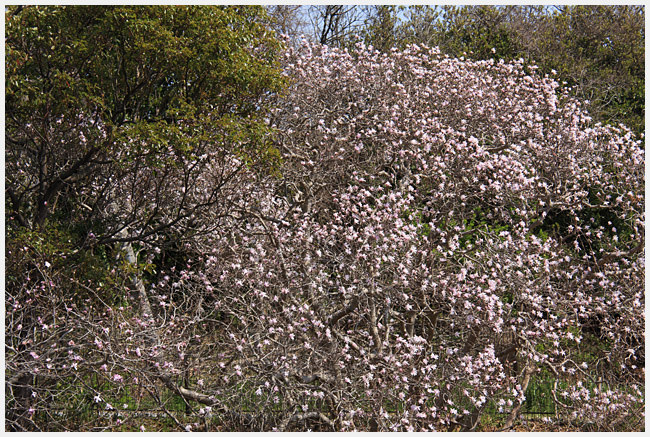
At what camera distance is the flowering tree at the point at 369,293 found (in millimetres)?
5703

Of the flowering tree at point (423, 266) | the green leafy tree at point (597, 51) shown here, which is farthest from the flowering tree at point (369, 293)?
the green leafy tree at point (597, 51)

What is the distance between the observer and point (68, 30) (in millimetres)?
5355

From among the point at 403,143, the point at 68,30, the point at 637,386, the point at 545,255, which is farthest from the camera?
the point at 403,143

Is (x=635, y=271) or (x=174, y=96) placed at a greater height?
(x=174, y=96)

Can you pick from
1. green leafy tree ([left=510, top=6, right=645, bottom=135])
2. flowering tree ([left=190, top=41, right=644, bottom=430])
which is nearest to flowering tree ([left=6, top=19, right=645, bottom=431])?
flowering tree ([left=190, top=41, right=644, bottom=430])

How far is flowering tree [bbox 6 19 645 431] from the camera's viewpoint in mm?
5703

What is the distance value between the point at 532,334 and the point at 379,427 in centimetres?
167

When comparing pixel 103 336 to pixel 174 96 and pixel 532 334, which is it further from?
pixel 532 334

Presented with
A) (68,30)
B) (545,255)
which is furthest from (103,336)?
(545,255)

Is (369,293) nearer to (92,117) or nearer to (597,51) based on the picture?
(92,117)

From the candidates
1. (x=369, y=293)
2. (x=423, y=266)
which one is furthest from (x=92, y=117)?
Answer: (x=423, y=266)

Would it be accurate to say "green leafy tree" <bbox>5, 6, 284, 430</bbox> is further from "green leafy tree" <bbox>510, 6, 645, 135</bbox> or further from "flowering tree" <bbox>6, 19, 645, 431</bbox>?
"green leafy tree" <bbox>510, 6, 645, 135</bbox>

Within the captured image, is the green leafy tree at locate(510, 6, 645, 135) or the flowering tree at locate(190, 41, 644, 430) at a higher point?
the green leafy tree at locate(510, 6, 645, 135)

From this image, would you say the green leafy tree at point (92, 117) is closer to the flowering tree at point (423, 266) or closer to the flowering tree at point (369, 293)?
the flowering tree at point (369, 293)
